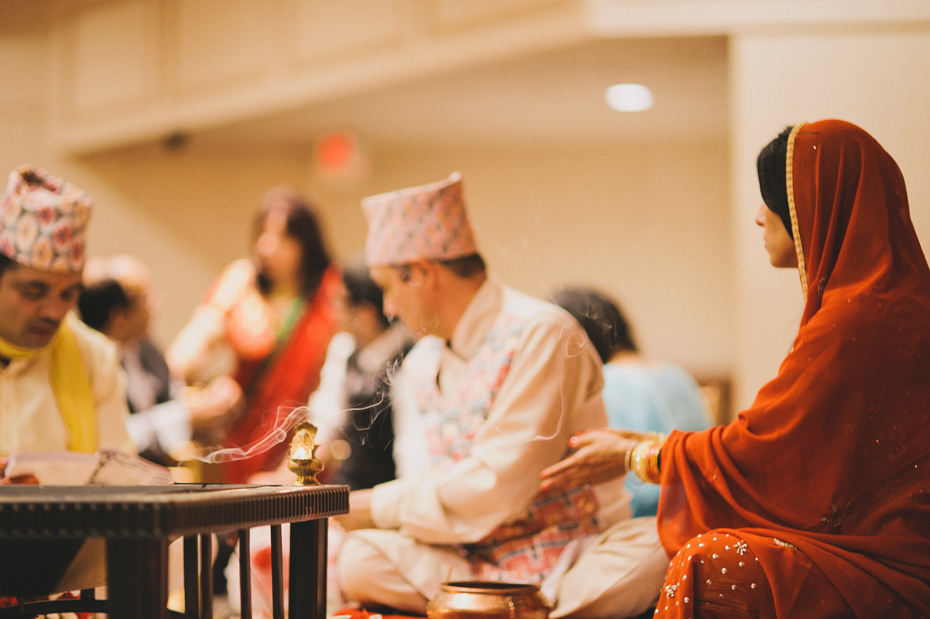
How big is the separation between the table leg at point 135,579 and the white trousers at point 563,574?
1.06m

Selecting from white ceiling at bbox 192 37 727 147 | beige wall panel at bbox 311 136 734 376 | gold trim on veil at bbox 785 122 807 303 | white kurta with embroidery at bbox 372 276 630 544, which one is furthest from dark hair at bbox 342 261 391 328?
gold trim on veil at bbox 785 122 807 303

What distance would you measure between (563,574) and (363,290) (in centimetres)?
144

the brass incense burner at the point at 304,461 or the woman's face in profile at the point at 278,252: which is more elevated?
the woman's face in profile at the point at 278,252

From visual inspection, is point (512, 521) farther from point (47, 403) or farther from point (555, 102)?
point (555, 102)

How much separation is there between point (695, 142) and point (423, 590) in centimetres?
154

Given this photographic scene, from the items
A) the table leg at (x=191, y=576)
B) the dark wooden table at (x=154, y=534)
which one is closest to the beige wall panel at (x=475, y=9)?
the dark wooden table at (x=154, y=534)

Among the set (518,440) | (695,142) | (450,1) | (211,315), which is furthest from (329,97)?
(518,440)

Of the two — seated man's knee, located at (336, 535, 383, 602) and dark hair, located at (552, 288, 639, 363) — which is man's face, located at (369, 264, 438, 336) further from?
seated man's knee, located at (336, 535, 383, 602)

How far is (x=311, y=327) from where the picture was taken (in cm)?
414

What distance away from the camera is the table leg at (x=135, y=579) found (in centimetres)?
142

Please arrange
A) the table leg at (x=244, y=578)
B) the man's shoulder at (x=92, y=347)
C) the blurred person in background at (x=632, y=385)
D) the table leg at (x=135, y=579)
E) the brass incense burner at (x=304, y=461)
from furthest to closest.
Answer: the blurred person in background at (x=632, y=385)
the man's shoulder at (x=92, y=347)
the brass incense burner at (x=304, y=461)
the table leg at (x=244, y=578)
the table leg at (x=135, y=579)

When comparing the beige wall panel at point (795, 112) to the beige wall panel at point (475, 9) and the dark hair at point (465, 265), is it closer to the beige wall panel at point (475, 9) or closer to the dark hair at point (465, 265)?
the dark hair at point (465, 265)

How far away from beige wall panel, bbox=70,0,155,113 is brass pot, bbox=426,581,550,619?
2939 mm

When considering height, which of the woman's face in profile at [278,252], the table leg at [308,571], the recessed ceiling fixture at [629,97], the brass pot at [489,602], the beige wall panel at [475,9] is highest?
the beige wall panel at [475,9]
